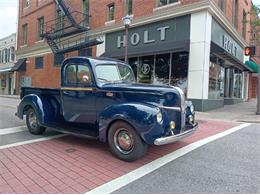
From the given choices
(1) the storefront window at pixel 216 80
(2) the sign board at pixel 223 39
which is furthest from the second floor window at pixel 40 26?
(1) the storefront window at pixel 216 80

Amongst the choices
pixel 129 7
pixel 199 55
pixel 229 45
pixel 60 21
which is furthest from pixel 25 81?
pixel 229 45

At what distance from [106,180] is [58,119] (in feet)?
10.2

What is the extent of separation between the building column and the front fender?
9.89 m

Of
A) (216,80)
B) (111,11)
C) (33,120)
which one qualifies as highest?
(111,11)

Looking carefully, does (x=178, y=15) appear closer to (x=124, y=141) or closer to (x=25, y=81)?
(x=124, y=141)

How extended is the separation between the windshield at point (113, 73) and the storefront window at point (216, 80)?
32.5ft

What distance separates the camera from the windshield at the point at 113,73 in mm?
5680

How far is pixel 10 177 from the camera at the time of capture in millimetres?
3904

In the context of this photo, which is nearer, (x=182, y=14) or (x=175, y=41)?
(x=182, y=14)

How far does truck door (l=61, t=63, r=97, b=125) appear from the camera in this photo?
5.62 meters

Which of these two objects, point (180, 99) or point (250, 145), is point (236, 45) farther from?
point (180, 99)

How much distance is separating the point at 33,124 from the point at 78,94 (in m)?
2.15

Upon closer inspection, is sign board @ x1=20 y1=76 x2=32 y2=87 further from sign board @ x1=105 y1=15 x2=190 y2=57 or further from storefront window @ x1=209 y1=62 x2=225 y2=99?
storefront window @ x1=209 y1=62 x2=225 y2=99

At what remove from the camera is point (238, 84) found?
23.1 m
